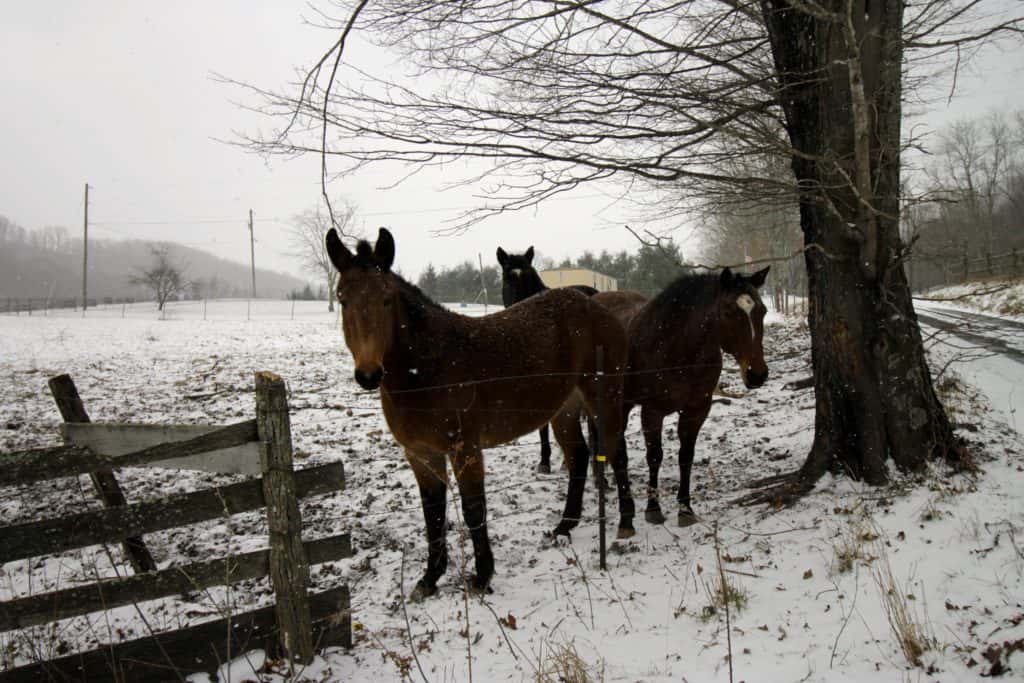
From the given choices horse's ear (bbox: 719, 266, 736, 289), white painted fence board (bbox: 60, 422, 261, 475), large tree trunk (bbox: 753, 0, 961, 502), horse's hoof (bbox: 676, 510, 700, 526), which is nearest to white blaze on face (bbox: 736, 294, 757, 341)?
horse's ear (bbox: 719, 266, 736, 289)

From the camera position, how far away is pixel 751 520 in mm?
4512

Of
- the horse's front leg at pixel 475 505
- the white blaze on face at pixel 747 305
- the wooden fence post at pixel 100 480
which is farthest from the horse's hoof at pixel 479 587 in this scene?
the white blaze on face at pixel 747 305

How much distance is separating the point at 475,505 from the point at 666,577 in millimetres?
1501

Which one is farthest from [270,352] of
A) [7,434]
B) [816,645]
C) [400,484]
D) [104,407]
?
[816,645]

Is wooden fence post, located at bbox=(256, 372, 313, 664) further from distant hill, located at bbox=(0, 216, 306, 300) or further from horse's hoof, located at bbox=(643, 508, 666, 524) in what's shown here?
distant hill, located at bbox=(0, 216, 306, 300)

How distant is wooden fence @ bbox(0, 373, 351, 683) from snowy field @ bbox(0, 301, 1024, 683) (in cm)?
19

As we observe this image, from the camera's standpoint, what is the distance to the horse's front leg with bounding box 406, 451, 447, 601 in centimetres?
380

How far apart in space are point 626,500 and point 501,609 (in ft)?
5.20

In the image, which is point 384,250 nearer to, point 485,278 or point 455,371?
point 455,371

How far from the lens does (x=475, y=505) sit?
3.79 metres

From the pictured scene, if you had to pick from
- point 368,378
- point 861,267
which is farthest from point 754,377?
point 368,378

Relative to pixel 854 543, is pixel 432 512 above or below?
above

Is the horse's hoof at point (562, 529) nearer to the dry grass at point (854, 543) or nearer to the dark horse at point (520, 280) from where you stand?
the dark horse at point (520, 280)

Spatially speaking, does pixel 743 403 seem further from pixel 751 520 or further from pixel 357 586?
pixel 357 586
